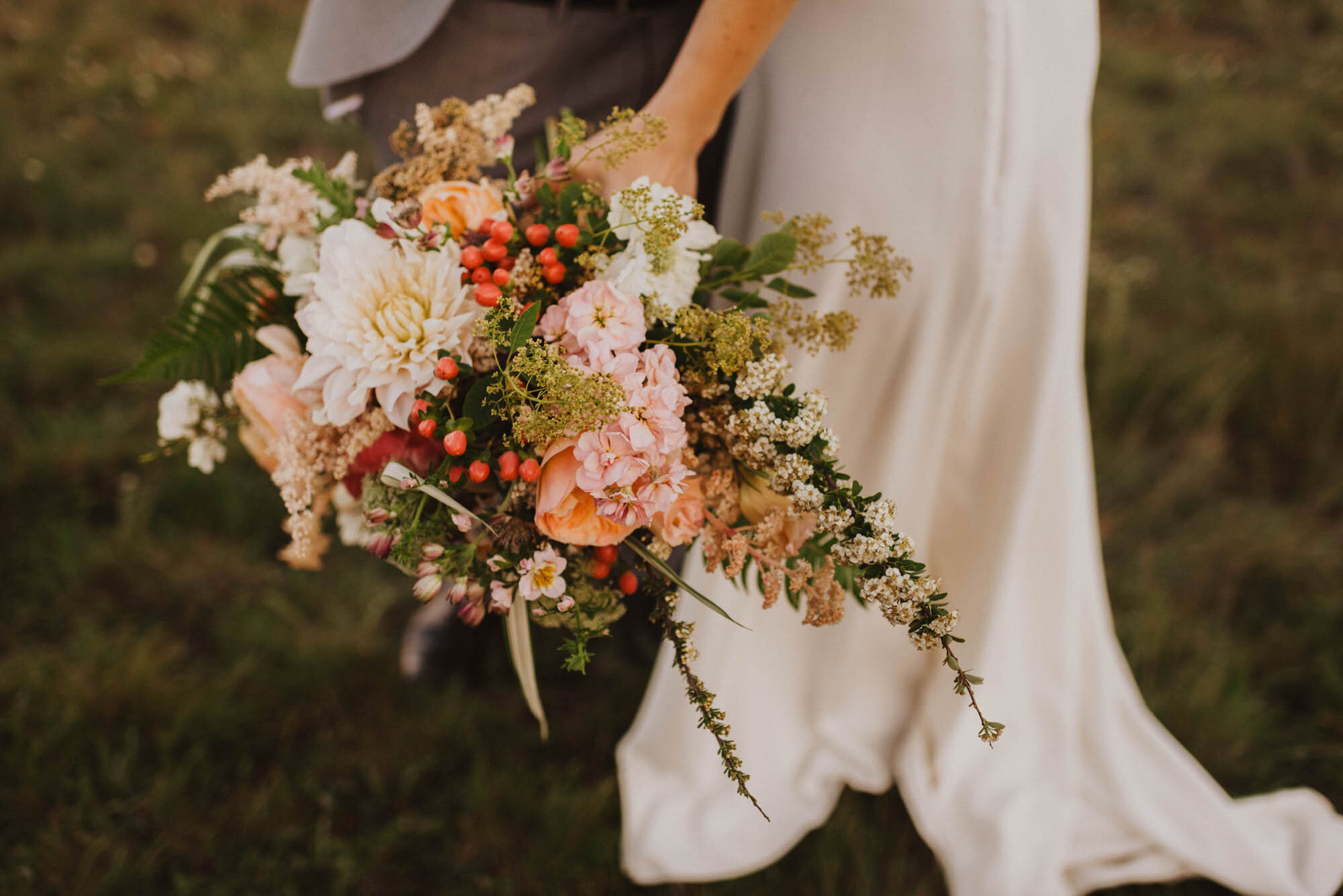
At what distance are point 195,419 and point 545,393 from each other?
0.65 meters

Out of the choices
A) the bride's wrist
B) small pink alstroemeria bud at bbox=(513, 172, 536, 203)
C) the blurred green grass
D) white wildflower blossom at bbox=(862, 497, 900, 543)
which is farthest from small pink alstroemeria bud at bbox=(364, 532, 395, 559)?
the blurred green grass

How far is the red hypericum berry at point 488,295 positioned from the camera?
3.21 ft

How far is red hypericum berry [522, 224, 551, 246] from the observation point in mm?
1036

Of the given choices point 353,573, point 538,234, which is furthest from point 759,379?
point 353,573

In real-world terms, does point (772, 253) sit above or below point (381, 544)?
above

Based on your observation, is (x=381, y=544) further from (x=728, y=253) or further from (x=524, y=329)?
(x=728, y=253)

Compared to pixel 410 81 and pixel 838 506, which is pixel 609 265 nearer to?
pixel 838 506

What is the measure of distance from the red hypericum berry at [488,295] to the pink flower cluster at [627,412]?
63mm

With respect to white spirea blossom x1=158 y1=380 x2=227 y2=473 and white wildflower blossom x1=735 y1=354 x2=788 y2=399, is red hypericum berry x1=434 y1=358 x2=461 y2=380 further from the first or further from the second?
white spirea blossom x1=158 y1=380 x2=227 y2=473

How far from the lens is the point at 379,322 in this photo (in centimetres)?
96

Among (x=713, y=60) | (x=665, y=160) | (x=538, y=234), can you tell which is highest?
(x=713, y=60)

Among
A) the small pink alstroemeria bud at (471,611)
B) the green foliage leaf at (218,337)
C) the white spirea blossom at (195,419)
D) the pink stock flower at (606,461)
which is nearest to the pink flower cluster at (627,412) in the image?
the pink stock flower at (606,461)

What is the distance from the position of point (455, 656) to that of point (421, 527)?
1.17 metres

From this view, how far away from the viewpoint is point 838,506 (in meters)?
0.97
